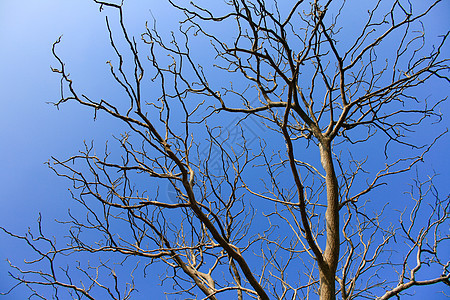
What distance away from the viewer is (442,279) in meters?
1.96

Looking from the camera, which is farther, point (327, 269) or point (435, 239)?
point (435, 239)

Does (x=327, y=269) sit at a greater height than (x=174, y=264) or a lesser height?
lesser

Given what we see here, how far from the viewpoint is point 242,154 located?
2803 millimetres

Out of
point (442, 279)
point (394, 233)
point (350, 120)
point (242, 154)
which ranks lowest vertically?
point (442, 279)

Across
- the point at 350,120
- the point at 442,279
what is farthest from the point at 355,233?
the point at 350,120

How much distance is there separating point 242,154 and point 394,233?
1867 millimetres

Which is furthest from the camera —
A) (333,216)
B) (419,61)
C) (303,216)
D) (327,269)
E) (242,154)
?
(242,154)

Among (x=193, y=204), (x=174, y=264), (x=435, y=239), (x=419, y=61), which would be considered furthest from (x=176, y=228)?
(x=419, y=61)

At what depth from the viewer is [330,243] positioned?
208 centimetres

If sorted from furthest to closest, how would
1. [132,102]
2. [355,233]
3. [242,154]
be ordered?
1. [355,233]
2. [242,154]
3. [132,102]

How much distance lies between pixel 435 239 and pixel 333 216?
1.21 meters

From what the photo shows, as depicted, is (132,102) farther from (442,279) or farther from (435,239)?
(435,239)

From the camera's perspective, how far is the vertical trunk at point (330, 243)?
198cm

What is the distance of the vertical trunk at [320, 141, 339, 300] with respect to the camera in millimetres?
1976
